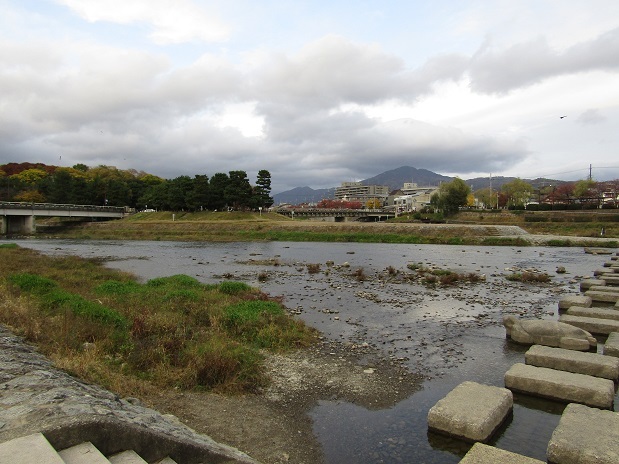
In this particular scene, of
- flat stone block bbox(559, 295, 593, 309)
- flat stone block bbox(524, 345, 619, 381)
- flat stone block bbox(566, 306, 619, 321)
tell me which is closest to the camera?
flat stone block bbox(524, 345, 619, 381)

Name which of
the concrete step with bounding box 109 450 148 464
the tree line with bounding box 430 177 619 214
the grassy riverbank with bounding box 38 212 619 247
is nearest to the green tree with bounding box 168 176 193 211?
the grassy riverbank with bounding box 38 212 619 247

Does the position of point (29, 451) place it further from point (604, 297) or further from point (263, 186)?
point (263, 186)

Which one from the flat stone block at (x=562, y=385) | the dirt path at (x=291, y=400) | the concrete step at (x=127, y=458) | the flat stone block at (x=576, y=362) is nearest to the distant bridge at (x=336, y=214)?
the dirt path at (x=291, y=400)

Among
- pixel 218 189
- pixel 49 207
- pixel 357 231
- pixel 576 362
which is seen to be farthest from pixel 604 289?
pixel 49 207

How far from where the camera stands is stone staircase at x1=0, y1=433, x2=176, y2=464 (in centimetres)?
398

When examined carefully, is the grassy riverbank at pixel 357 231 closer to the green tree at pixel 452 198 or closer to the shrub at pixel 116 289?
the green tree at pixel 452 198

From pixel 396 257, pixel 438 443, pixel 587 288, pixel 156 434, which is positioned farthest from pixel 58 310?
pixel 396 257

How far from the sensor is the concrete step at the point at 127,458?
4.92 metres

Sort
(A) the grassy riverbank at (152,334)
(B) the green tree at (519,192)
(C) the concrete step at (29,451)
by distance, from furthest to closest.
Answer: (B) the green tree at (519,192) < (A) the grassy riverbank at (152,334) < (C) the concrete step at (29,451)

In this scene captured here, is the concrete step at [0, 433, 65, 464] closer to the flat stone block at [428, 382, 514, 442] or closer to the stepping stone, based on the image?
the flat stone block at [428, 382, 514, 442]

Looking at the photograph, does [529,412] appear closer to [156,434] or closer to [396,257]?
[156,434]

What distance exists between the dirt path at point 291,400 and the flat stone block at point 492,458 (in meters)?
2.49

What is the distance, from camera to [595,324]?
45.0 feet

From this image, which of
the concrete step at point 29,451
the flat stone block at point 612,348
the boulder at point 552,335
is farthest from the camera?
the boulder at point 552,335
